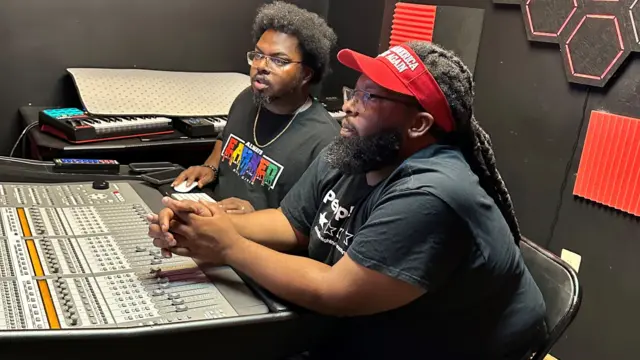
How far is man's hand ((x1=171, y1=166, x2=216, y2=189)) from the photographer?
1.96m

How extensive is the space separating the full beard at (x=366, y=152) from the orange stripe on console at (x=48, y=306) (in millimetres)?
657

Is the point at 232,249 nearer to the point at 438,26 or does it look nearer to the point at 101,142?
the point at 101,142

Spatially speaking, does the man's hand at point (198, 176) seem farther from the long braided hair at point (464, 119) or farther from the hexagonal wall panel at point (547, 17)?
the hexagonal wall panel at point (547, 17)

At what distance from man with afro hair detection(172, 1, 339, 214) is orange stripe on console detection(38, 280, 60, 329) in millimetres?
837

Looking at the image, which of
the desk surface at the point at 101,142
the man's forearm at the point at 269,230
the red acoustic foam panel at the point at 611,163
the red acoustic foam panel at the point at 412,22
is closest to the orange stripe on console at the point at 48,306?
the man's forearm at the point at 269,230

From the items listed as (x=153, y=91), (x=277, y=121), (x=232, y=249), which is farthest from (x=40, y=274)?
(x=153, y=91)

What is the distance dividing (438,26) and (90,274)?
2127 mm

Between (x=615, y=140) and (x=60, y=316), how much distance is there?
1890 mm

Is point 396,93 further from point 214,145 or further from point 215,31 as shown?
point 215,31

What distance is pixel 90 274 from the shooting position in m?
1.18

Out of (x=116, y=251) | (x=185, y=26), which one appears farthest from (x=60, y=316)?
(x=185, y=26)

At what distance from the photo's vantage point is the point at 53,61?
283 cm

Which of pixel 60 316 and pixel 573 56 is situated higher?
pixel 573 56

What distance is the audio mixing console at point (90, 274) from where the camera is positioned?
104 cm
